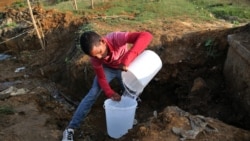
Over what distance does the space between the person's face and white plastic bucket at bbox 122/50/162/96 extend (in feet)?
1.03

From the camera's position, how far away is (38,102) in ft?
19.8

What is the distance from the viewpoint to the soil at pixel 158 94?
350 centimetres

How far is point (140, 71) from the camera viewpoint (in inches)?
148

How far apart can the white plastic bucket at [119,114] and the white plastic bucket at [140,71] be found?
0.46 feet

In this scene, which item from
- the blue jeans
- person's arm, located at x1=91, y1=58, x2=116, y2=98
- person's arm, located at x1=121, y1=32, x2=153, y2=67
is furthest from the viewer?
the blue jeans

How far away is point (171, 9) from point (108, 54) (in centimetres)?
410

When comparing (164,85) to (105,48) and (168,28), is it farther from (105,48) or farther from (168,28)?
(105,48)

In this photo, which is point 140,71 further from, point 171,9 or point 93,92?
point 171,9

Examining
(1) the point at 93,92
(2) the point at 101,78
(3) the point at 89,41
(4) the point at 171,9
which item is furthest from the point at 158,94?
(4) the point at 171,9

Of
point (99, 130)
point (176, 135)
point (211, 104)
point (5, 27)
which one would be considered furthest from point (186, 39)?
point (5, 27)

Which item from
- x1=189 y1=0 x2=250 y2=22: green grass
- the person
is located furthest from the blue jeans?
x1=189 y1=0 x2=250 y2=22: green grass

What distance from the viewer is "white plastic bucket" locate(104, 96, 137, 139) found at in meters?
3.96

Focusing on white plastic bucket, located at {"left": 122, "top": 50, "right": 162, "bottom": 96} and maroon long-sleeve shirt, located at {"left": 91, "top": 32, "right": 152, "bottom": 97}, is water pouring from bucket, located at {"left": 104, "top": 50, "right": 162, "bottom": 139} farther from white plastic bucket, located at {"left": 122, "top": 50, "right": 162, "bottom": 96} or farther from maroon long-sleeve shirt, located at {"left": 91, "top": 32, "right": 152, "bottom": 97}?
maroon long-sleeve shirt, located at {"left": 91, "top": 32, "right": 152, "bottom": 97}

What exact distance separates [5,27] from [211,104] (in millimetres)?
6548
